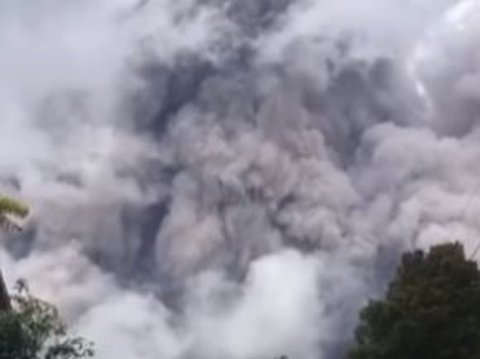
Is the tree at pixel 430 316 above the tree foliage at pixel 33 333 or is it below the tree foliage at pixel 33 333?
above

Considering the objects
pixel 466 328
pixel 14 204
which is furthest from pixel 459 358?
pixel 14 204

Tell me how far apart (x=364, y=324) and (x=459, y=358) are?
17.3 ft

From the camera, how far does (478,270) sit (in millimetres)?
53562

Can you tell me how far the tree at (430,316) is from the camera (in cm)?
5062

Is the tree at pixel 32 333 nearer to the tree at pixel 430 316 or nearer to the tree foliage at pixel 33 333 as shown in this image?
the tree foliage at pixel 33 333

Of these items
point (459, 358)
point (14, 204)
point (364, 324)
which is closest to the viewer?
point (14, 204)

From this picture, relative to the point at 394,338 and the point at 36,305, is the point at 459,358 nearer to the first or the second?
the point at 394,338

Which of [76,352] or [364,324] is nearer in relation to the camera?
[76,352]

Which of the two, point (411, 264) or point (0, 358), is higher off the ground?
point (411, 264)

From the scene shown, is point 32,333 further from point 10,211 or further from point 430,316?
point 430,316

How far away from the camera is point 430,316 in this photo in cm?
5081

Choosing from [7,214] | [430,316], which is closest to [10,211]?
[7,214]

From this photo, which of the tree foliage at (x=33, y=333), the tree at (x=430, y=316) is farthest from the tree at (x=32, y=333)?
the tree at (x=430, y=316)

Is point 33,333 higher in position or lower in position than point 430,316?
lower
